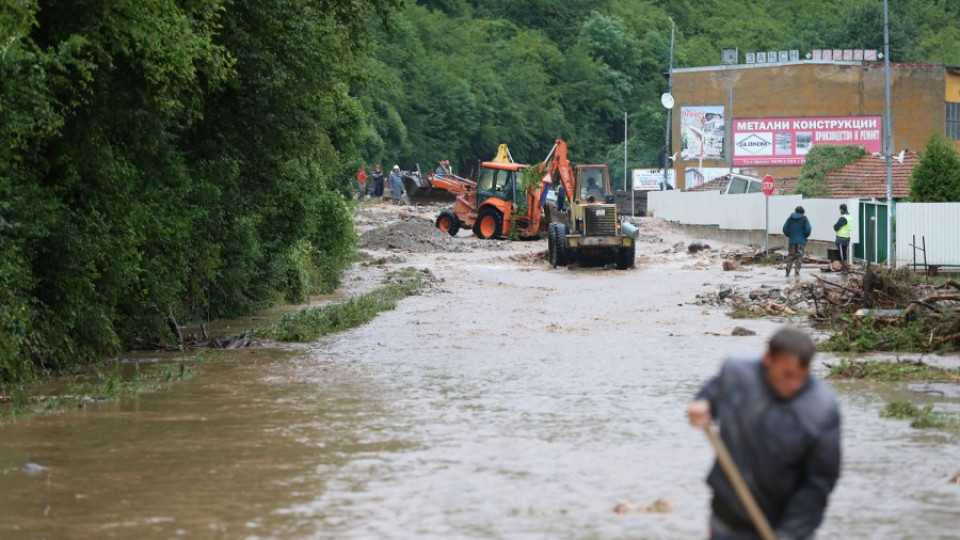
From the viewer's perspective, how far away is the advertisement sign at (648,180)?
8781cm

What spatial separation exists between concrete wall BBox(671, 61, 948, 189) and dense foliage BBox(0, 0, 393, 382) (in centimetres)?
6116

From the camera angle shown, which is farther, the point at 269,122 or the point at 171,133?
the point at 269,122

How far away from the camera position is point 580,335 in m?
23.1

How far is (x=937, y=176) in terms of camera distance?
3862 centimetres

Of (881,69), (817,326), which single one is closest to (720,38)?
(881,69)

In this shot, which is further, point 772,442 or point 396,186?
point 396,186

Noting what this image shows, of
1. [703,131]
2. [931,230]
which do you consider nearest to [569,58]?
[703,131]

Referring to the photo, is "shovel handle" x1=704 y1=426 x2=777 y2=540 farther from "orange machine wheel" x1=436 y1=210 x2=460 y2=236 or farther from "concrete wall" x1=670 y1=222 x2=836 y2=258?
"orange machine wheel" x1=436 y1=210 x2=460 y2=236

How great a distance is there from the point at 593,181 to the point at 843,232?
1739 cm

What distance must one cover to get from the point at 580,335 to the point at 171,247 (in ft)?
22.2

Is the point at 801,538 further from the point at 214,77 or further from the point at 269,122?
the point at 269,122

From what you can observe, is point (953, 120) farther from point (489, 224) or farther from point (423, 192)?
point (489, 224)

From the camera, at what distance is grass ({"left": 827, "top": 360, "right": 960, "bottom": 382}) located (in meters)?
17.0

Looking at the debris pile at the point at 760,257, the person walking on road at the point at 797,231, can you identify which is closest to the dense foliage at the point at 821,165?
the debris pile at the point at 760,257
